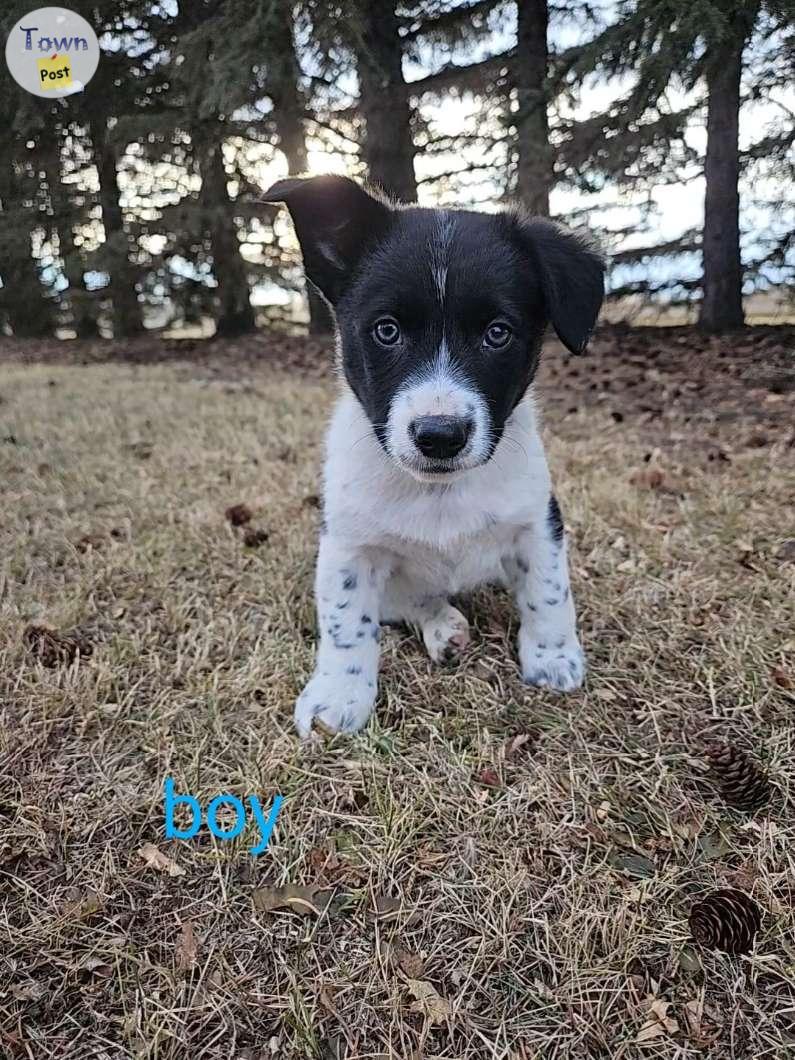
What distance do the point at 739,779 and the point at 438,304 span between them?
4.52 feet

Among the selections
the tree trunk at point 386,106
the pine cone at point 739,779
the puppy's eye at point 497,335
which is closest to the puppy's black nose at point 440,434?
the puppy's eye at point 497,335

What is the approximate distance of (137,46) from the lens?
11.8 m

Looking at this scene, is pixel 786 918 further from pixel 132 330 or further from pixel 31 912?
pixel 132 330

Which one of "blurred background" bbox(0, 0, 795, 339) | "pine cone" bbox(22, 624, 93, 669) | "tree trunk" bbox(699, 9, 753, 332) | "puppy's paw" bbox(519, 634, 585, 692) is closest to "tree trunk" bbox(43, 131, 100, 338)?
"blurred background" bbox(0, 0, 795, 339)

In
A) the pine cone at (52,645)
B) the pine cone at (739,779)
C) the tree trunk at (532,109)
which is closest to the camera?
the pine cone at (739,779)

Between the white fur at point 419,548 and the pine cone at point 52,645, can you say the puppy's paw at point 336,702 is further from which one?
the pine cone at point 52,645

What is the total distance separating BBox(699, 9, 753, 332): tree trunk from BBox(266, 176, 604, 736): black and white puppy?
20.4 ft

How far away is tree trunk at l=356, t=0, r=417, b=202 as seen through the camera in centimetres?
867

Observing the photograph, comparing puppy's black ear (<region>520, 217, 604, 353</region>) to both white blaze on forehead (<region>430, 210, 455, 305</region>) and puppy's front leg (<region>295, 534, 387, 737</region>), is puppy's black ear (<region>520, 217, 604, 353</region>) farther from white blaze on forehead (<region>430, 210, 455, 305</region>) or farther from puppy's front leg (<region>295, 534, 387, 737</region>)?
puppy's front leg (<region>295, 534, 387, 737</region>)

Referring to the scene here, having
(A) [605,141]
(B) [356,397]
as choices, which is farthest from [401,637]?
(A) [605,141]

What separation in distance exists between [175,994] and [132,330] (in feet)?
42.9

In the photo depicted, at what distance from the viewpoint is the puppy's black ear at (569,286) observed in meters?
2.12

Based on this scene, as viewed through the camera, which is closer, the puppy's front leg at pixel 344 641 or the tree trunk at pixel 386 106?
the puppy's front leg at pixel 344 641

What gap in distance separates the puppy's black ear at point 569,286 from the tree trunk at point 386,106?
7046 mm
